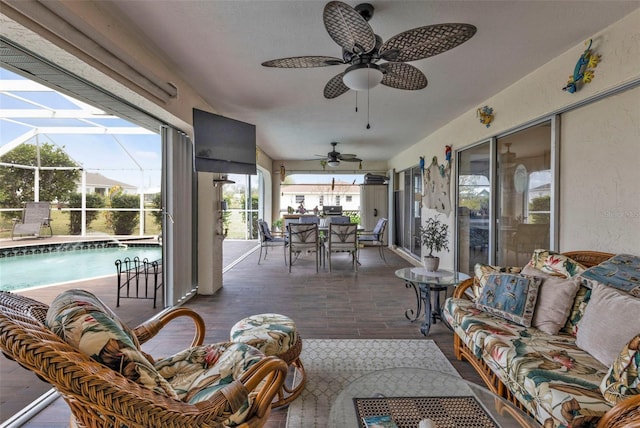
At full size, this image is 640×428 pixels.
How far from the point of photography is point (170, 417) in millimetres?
845

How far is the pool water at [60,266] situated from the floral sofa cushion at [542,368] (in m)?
3.52

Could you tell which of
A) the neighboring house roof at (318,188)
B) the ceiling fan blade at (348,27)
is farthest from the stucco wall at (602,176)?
the neighboring house roof at (318,188)

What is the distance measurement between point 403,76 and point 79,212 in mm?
3521

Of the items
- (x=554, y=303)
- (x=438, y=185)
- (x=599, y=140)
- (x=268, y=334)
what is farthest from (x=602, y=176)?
(x=438, y=185)

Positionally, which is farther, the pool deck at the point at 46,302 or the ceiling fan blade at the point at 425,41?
the pool deck at the point at 46,302

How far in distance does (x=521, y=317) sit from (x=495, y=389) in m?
0.53

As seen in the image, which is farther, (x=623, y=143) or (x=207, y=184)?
(x=207, y=184)

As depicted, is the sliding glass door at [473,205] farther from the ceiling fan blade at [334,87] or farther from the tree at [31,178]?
the tree at [31,178]

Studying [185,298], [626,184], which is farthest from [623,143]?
[185,298]

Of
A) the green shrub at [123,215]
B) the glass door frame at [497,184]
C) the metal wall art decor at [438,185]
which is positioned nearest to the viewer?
the glass door frame at [497,184]

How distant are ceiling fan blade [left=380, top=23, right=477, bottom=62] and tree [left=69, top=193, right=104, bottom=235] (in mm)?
3226

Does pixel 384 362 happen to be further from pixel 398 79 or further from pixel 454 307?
pixel 398 79

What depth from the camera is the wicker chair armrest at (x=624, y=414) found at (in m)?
1.01

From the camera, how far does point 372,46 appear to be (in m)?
1.74
